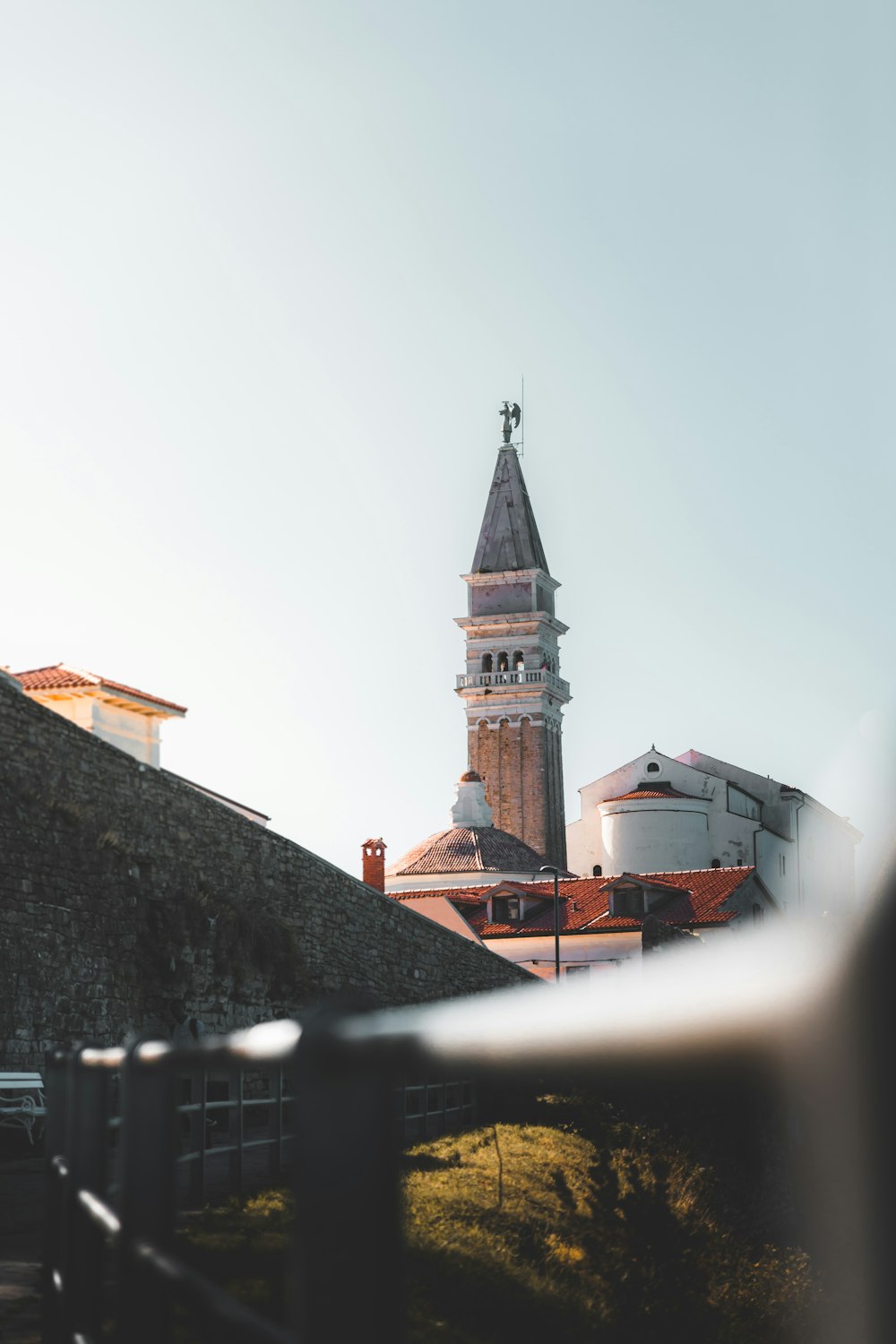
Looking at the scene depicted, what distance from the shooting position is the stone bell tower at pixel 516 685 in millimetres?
79312

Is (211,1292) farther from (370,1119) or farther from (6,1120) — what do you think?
(6,1120)

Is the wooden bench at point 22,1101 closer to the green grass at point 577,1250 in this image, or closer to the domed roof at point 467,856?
the green grass at point 577,1250

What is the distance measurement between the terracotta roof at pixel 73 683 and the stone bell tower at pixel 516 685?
171 ft

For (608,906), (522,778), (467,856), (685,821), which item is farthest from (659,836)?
(522,778)

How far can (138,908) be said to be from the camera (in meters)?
16.2

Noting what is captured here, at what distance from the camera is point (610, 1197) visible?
2.36 metres

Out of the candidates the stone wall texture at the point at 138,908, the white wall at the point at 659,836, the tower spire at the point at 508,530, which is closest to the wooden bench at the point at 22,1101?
the stone wall texture at the point at 138,908

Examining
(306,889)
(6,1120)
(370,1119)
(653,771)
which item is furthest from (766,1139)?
(653,771)

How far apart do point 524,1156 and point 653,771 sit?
200ft

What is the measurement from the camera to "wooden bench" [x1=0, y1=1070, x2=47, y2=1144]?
11.4 metres

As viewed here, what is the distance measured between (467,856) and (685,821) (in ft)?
30.9

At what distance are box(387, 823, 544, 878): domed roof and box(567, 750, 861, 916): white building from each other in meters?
3.41

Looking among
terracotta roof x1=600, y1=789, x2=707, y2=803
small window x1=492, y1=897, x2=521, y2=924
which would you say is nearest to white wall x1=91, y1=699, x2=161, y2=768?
small window x1=492, y1=897, x2=521, y2=924

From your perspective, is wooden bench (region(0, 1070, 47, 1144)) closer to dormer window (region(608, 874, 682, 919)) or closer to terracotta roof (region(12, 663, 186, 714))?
terracotta roof (region(12, 663, 186, 714))
